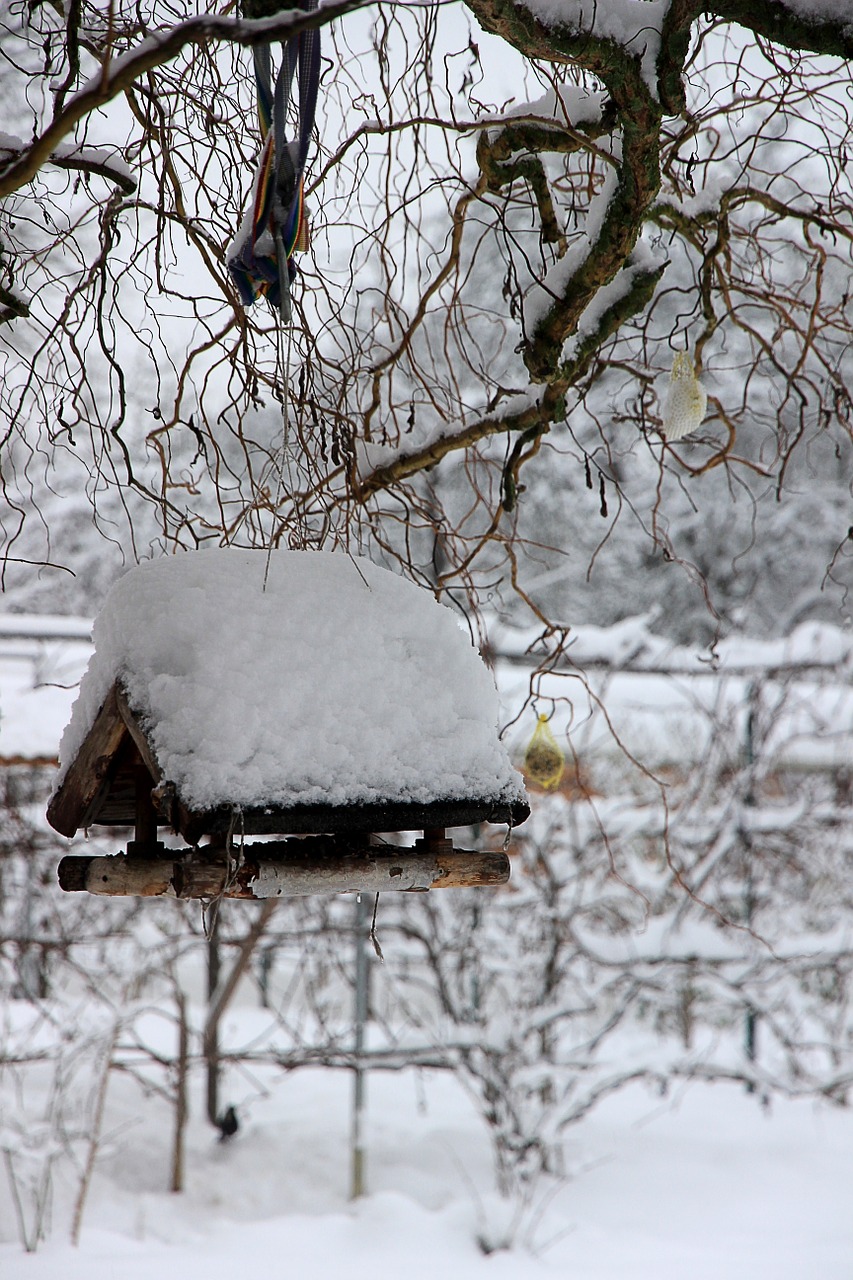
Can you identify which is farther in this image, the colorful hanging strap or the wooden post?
the wooden post

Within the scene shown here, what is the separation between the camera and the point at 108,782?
151 centimetres

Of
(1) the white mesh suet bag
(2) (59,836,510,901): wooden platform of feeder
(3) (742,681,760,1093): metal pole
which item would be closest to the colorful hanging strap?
(2) (59,836,510,901): wooden platform of feeder

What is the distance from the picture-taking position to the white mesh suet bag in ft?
6.51

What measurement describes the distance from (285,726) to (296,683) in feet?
0.20

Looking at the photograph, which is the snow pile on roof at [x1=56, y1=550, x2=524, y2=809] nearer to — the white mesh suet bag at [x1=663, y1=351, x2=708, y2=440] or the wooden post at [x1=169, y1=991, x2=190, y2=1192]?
the white mesh suet bag at [x1=663, y1=351, x2=708, y2=440]

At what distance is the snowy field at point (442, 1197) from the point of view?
354cm

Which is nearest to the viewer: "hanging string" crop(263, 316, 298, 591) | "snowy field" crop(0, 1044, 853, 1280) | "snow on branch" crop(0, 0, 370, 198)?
"snow on branch" crop(0, 0, 370, 198)

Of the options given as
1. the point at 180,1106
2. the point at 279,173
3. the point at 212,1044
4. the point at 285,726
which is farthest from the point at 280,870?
the point at 212,1044

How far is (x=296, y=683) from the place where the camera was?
1370 mm

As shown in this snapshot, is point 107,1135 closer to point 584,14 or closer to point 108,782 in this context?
point 108,782

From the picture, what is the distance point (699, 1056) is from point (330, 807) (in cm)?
367

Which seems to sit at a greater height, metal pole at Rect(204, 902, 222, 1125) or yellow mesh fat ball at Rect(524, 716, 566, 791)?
yellow mesh fat ball at Rect(524, 716, 566, 791)

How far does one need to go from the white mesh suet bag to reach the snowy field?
2881 millimetres

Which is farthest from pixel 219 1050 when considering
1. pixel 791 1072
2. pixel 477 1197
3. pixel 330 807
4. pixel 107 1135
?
pixel 330 807
